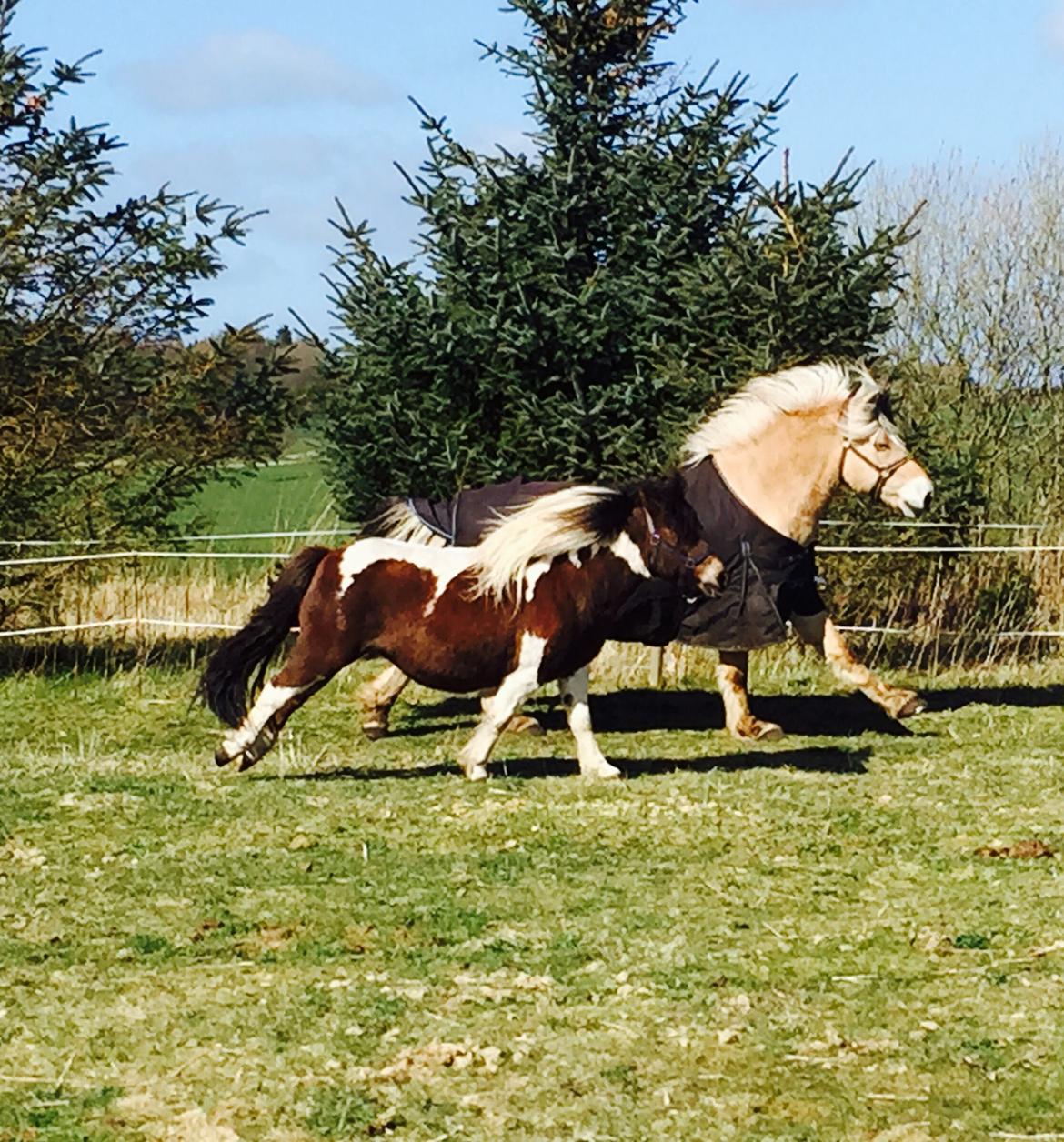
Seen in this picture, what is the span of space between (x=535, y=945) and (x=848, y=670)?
15.1 feet

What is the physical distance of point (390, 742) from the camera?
10.7 m

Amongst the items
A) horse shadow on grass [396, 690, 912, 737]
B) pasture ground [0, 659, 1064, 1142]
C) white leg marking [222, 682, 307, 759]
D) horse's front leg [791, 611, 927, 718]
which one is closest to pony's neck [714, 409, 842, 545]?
horse's front leg [791, 611, 927, 718]

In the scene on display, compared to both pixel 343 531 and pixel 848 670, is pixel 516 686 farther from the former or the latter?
pixel 343 531

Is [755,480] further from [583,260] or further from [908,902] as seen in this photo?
[908,902]

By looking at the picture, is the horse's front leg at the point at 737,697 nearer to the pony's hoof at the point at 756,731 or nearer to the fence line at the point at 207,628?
the pony's hoof at the point at 756,731

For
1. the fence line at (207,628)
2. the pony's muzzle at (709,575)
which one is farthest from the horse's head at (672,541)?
the fence line at (207,628)

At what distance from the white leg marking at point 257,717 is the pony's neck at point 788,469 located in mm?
2738

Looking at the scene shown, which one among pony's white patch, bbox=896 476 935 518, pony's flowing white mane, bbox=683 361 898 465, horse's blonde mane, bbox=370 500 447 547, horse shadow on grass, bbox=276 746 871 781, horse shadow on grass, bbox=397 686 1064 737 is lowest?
horse shadow on grass, bbox=276 746 871 781

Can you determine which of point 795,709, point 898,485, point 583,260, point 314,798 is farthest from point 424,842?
point 583,260

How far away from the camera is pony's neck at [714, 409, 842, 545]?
10.2m

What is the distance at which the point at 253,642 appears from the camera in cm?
891

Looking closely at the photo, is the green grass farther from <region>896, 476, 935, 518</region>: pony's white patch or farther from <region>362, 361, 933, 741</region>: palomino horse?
<region>896, 476, 935, 518</region>: pony's white patch

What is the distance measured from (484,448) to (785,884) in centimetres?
616

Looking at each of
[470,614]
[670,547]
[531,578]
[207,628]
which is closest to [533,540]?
[531,578]
